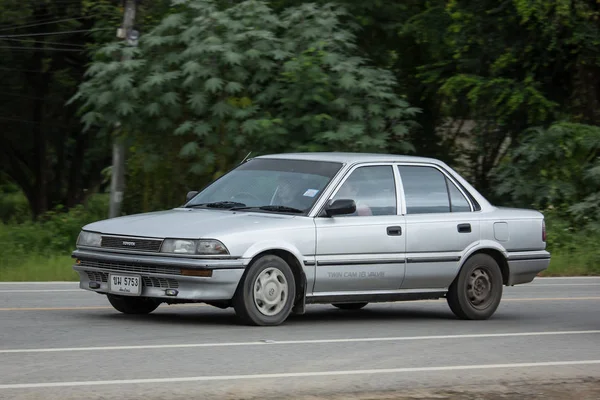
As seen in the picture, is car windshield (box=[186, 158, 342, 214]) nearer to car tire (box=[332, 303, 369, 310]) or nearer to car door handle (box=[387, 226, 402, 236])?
car door handle (box=[387, 226, 402, 236])

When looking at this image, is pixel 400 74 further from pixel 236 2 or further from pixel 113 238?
pixel 113 238

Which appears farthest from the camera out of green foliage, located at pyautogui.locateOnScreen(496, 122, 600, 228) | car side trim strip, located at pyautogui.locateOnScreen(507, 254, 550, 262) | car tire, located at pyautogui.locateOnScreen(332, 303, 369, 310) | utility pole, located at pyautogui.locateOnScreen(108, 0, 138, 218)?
green foliage, located at pyautogui.locateOnScreen(496, 122, 600, 228)

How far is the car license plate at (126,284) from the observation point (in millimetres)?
10047

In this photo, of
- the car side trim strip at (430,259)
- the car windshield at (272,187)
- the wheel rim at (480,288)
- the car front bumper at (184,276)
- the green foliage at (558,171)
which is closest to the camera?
the car front bumper at (184,276)

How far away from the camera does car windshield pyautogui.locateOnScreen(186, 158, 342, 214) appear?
1084 cm

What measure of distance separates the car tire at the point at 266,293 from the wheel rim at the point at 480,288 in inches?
85.8

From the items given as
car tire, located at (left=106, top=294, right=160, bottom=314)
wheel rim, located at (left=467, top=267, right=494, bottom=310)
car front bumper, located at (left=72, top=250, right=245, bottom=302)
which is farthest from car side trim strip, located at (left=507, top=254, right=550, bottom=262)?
car tire, located at (left=106, top=294, right=160, bottom=314)

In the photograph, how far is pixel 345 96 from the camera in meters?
20.7

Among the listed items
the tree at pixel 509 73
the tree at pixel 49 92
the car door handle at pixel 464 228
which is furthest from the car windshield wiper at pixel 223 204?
the tree at pixel 509 73

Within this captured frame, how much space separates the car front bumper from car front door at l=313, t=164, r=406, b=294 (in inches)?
37.1

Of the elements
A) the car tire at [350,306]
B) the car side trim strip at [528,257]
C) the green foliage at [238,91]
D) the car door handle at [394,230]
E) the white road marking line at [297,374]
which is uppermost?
the green foliage at [238,91]

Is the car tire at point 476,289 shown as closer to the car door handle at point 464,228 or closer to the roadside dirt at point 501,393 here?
the car door handle at point 464,228

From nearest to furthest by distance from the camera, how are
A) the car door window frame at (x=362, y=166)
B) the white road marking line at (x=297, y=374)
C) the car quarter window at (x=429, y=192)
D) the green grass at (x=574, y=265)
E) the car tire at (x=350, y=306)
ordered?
the white road marking line at (x=297, y=374)
the car door window frame at (x=362, y=166)
the car quarter window at (x=429, y=192)
the car tire at (x=350, y=306)
the green grass at (x=574, y=265)

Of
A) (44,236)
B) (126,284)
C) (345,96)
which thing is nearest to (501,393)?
(126,284)
